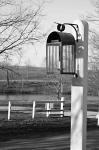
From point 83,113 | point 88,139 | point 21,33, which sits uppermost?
point 21,33

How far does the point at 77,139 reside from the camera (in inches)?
309

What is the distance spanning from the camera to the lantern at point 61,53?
7500 mm

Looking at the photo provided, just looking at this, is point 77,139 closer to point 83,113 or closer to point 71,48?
point 83,113

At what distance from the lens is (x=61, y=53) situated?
7488 mm

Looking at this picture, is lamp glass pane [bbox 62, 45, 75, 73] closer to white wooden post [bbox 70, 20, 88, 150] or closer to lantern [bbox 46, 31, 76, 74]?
lantern [bbox 46, 31, 76, 74]

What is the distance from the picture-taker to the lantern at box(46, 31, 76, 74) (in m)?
7.50

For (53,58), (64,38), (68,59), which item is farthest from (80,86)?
(64,38)

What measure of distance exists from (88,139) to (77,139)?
206 inches

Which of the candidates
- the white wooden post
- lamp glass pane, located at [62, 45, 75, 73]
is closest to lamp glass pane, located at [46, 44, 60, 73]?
lamp glass pane, located at [62, 45, 75, 73]

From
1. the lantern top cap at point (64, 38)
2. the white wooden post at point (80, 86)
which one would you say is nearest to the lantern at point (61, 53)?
the lantern top cap at point (64, 38)

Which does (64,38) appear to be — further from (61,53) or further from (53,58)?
(53,58)

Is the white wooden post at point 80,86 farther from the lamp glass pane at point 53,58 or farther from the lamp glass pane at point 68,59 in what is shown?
the lamp glass pane at point 53,58

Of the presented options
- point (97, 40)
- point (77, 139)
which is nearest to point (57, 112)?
point (97, 40)

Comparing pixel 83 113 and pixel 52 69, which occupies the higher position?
pixel 52 69
